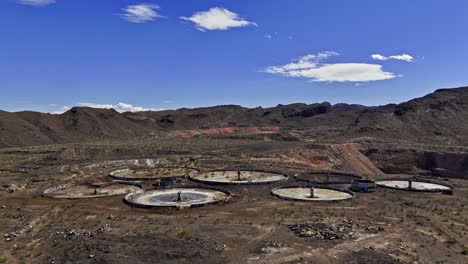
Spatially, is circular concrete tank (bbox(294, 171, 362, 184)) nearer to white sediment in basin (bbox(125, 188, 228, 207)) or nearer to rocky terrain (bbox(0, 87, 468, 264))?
rocky terrain (bbox(0, 87, 468, 264))

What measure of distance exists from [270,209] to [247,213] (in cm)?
264

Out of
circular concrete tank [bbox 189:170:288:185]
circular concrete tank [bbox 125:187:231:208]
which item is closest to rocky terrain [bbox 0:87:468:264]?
circular concrete tank [bbox 125:187:231:208]

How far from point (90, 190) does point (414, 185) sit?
43.3 m

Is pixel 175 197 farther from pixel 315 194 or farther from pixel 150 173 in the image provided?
pixel 150 173

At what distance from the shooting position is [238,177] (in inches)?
1827

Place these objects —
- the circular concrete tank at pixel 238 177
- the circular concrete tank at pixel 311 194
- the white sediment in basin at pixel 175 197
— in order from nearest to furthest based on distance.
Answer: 1. the white sediment in basin at pixel 175 197
2. the circular concrete tank at pixel 311 194
3. the circular concrete tank at pixel 238 177

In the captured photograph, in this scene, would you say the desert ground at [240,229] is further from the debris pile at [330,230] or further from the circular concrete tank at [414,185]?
the circular concrete tank at [414,185]

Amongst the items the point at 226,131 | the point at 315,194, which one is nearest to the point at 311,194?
the point at 315,194

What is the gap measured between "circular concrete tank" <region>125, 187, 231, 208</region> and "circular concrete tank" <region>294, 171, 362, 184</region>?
44.4 ft

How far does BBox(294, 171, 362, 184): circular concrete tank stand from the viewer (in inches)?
1746

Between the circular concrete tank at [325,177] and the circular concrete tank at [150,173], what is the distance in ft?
58.1

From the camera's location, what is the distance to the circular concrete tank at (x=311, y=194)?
3609 centimetres

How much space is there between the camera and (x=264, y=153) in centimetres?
7656

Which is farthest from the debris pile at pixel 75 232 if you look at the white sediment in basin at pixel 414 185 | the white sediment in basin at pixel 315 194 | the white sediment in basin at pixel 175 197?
the white sediment in basin at pixel 414 185
